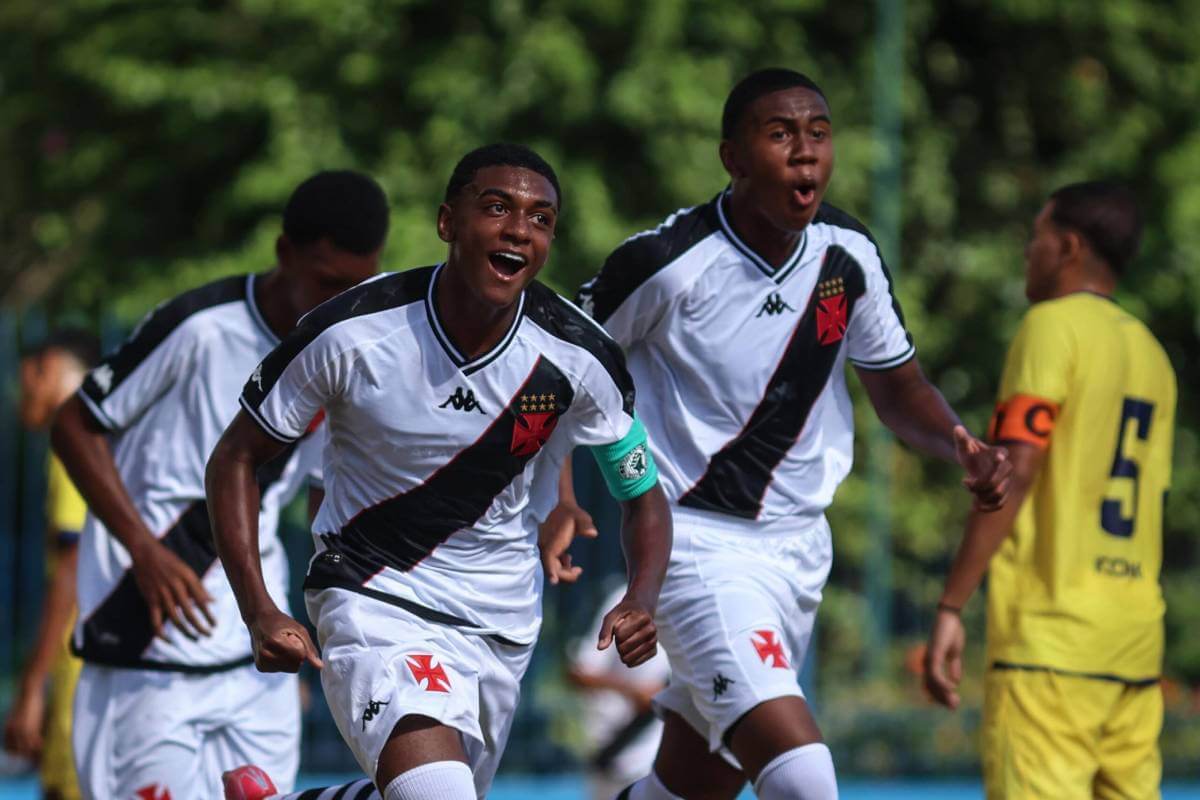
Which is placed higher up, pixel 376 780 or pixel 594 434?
pixel 594 434

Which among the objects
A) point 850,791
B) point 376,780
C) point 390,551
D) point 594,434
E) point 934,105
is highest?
point 934,105

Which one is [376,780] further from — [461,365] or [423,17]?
[423,17]

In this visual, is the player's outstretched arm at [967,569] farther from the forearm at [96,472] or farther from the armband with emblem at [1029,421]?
the forearm at [96,472]

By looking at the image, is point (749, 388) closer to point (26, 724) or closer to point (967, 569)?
point (967, 569)

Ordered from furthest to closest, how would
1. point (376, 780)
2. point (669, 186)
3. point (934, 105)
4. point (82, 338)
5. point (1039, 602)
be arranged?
point (934, 105)
point (669, 186)
point (82, 338)
point (1039, 602)
point (376, 780)

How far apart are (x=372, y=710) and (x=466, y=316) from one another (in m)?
1.02

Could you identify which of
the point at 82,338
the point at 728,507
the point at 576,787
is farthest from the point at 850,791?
the point at 728,507

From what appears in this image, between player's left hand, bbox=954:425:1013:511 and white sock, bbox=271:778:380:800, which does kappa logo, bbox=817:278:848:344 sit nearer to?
player's left hand, bbox=954:425:1013:511

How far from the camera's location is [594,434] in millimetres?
5207

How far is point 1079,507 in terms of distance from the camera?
6348 millimetres

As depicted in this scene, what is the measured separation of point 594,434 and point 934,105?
13.3 metres

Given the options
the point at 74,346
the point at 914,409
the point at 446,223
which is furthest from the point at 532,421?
the point at 74,346

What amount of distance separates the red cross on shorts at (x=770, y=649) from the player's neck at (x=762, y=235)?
1.12 meters

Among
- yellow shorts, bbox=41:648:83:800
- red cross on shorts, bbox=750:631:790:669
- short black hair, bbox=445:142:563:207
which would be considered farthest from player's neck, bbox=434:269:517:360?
yellow shorts, bbox=41:648:83:800
